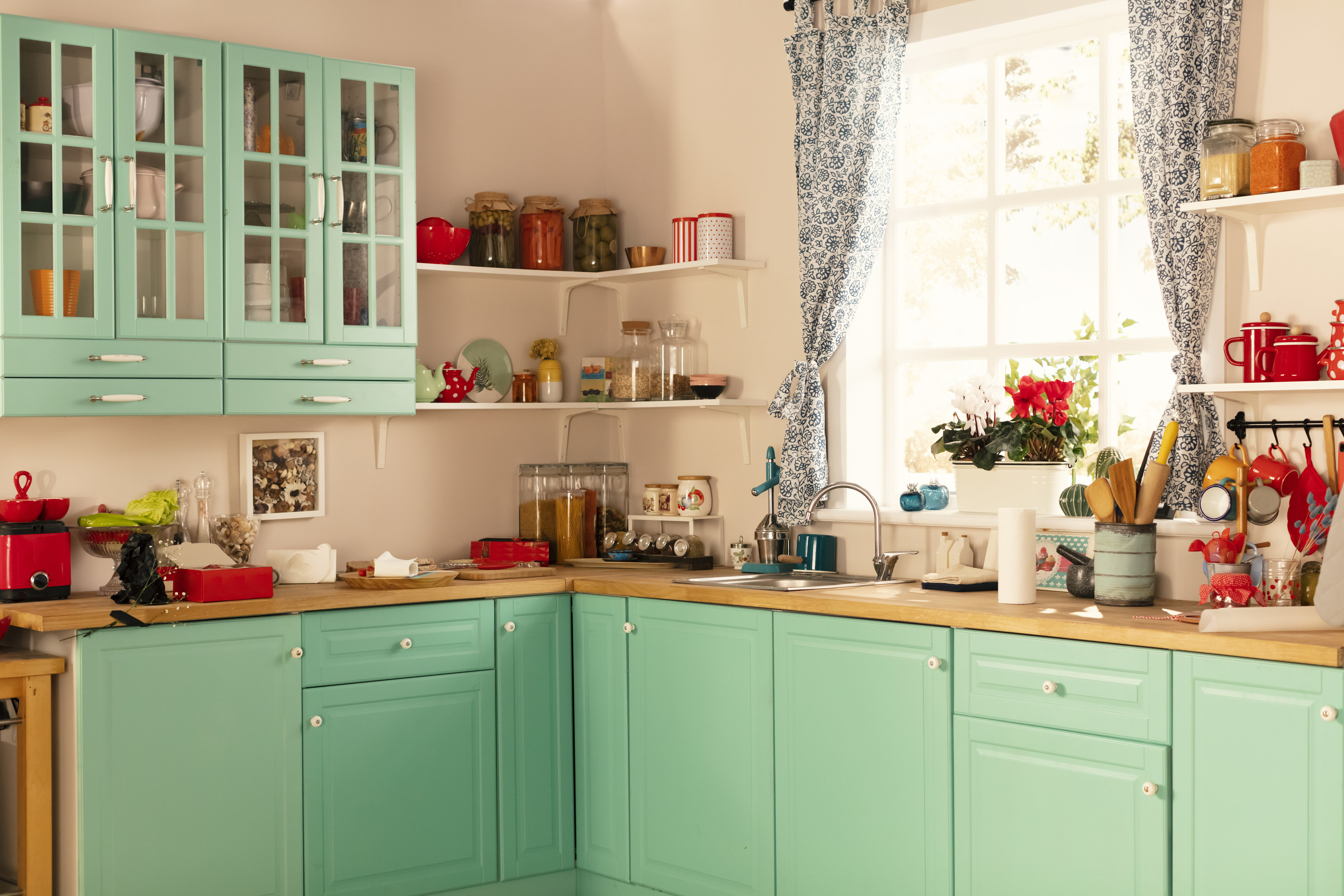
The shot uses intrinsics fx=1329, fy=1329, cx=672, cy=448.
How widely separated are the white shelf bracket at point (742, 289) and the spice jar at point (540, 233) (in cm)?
57

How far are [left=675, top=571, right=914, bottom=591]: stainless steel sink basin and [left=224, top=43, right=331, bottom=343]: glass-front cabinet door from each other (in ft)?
4.40

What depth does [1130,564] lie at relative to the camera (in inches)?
121

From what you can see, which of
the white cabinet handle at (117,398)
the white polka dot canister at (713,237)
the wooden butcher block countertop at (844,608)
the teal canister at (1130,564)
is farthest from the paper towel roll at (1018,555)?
the white cabinet handle at (117,398)

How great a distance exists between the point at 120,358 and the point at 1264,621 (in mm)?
2796

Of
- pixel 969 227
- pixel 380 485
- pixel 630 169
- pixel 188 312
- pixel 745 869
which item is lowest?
pixel 745 869

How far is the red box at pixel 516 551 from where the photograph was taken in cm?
418

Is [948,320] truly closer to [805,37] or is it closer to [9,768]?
[805,37]

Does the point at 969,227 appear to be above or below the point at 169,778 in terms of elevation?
above

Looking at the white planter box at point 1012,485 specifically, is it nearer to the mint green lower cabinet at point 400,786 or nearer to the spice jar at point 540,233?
the mint green lower cabinet at point 400,786

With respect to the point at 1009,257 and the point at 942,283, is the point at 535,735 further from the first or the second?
the point at 1009,257

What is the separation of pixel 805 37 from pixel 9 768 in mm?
3050

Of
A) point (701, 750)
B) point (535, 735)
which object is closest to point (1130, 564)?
point (701, 750)

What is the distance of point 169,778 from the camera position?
3268mm

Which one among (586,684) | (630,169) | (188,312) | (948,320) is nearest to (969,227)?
(948,320)
